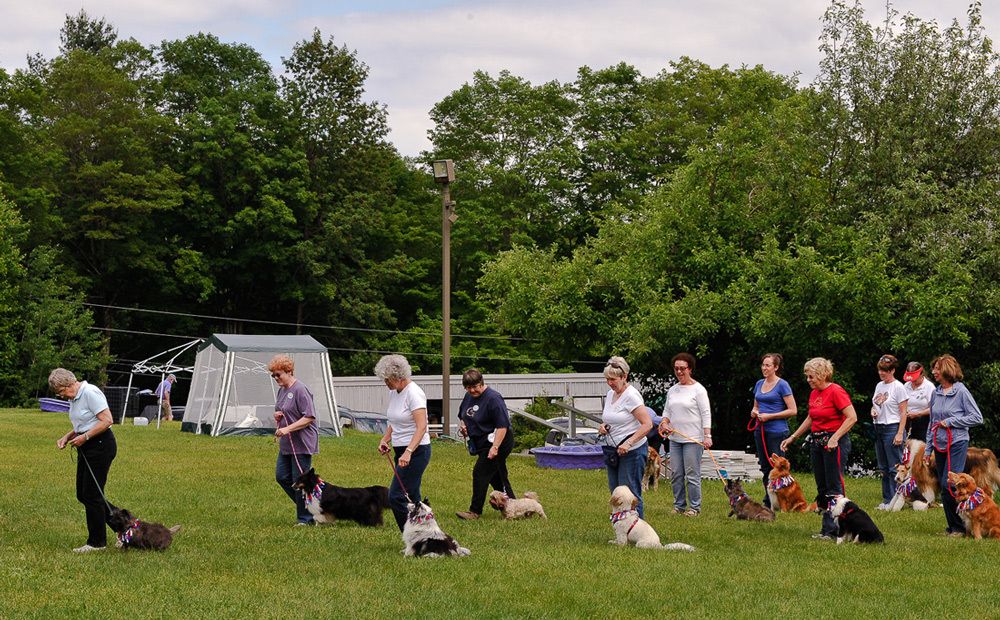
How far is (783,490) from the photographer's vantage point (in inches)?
451

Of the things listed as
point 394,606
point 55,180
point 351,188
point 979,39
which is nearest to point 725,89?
point 351,188

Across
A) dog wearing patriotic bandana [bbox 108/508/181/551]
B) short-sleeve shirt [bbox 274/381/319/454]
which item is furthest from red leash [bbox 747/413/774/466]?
dog wearing patriotic bandana [bbox 108/508/181/551]

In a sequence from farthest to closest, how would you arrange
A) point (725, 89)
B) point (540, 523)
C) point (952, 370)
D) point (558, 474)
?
point (725, 89)
point (558, 474)
point (540, 523)
point (952, 370)

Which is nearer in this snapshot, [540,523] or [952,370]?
[952,370]

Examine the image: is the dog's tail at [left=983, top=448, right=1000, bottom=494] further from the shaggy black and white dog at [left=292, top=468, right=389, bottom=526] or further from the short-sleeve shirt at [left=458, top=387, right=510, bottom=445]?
the shaggy black and white dog at [left=292, top=468, right=389, bottom=526]

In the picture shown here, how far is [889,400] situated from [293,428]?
6.75 meters

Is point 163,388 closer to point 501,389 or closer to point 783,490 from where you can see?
point 501,389

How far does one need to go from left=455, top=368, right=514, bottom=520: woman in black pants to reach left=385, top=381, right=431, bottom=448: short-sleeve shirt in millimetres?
1771

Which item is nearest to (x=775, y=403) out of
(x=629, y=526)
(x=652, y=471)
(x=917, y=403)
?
(x=917, y=403)

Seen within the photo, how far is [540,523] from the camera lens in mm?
10594

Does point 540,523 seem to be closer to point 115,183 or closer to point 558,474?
point 558,474

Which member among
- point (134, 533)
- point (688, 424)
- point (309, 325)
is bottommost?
point (134, 533)

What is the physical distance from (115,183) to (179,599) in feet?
127

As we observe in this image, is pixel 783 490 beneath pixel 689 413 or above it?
beneath
